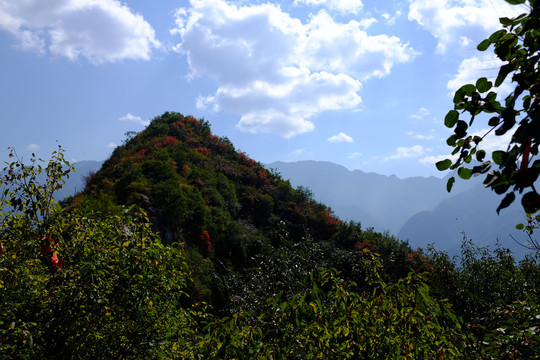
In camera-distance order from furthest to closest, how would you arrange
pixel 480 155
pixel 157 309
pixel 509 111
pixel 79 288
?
pixel 157 309, pixel 79 288, pixel 480 155, pixel 509 111

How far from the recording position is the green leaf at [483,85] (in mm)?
1570

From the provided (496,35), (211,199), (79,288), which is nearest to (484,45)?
(496,35)

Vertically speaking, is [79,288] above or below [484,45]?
below

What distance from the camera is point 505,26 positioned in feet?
5.00

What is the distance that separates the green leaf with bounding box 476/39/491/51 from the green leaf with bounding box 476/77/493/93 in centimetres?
17

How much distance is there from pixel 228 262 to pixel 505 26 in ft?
73.0

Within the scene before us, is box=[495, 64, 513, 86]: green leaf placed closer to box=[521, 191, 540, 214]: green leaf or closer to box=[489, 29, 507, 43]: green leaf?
box=[489, 29, 507, 43]: green leaf

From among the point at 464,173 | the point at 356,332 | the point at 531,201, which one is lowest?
the point at 356,332

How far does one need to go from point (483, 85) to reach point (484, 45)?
0.21 metres

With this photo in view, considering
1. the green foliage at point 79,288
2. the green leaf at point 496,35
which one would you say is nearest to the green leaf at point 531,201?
the green leaf at point 496,35

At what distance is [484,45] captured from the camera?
5.32ft

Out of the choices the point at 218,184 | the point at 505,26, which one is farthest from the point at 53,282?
the point at 218,184

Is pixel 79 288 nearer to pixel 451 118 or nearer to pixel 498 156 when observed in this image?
pixel 451 118

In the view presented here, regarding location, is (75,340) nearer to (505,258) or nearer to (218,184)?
(505,258)
